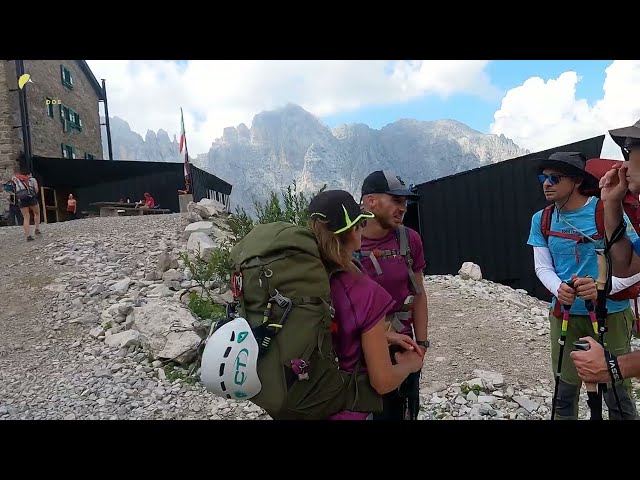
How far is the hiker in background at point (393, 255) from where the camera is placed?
235cm

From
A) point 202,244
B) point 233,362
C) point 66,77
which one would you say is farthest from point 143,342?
point 66,77

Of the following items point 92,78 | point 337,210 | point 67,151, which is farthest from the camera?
point 92,78

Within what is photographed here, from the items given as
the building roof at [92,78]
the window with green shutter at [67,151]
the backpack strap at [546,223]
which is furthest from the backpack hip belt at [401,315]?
the building roof at [92,78]

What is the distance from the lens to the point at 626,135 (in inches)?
61.7

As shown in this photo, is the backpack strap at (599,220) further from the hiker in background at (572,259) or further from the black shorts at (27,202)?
the black shorts at (27,202)

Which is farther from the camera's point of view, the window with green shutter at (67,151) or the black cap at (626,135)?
the window with green shutter at (67,151)

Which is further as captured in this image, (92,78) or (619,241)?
(92,78)

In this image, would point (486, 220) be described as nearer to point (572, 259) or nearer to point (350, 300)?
point (572, 259)

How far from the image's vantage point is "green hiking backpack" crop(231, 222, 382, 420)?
144 centimetres

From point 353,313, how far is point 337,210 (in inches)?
15.5

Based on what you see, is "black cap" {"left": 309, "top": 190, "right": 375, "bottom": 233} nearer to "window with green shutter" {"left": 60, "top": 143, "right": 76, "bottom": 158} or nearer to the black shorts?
the black shorts

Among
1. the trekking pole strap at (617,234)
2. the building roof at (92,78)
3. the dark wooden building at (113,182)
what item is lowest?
the trekking pole strap at (617,234)

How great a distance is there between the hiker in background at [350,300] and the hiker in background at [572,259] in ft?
4.04

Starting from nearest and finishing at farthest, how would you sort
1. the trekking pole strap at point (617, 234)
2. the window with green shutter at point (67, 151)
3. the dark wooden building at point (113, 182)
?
the trekking pole strap at point (617, 234) → the dark wooden building at point (113, 182) → the window with green shutter at point (67, 151)
